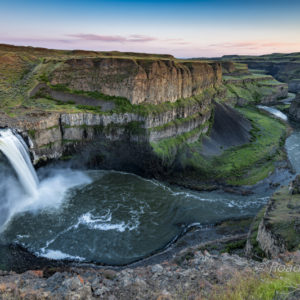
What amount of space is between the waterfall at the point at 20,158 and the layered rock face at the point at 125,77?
16156 millimetres

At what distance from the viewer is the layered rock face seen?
129 ft

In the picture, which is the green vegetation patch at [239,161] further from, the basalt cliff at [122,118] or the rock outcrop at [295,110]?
the rock outcrop at [295,110]

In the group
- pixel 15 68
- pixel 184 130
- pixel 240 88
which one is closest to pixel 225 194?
pixel 184 130

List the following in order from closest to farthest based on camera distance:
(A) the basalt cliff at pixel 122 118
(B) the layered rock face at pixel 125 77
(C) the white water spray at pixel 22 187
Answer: (C) the white water spray at pixel 22 187
(A) the basalt cliff at pixel 122 118
(B) the layered rock face at pixel 125 77

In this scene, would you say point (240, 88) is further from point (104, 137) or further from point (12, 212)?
point (12, 212)

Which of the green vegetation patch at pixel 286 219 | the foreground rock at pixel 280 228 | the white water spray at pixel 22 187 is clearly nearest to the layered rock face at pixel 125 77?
the white water spray at pixel 22 187

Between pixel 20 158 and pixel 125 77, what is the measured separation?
67.3ft

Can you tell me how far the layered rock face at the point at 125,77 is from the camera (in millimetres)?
39312

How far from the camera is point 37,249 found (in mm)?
20891

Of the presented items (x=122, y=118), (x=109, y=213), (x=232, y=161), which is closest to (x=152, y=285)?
(x=109, y=213)

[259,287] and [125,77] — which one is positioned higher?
[125,77]

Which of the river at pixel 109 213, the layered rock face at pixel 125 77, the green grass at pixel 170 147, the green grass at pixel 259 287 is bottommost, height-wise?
the river at pixel 109 213

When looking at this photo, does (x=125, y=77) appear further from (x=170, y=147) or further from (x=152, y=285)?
(x=152, y=285)

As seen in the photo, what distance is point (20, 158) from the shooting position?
28203 mm
